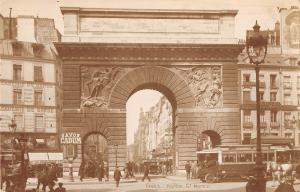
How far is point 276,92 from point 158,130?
49.7 m

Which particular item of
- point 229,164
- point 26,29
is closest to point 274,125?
point 229,164

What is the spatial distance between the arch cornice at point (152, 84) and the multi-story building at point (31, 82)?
148 inches

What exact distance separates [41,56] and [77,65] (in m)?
3.16

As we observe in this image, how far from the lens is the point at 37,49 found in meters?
36.0

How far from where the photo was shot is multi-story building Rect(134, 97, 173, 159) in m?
70.4

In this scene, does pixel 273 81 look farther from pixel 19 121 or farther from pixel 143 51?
pixel 19 121

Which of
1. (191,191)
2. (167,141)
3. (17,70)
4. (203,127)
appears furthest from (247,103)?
(167,141)

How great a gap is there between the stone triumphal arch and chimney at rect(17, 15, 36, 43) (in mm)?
3074

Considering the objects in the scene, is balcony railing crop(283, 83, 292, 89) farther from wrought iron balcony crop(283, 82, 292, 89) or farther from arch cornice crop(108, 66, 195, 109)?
arch cornice crop(108, 66, 195, 109)

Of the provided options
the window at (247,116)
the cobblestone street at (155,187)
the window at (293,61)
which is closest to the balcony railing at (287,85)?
the window at (293,61)

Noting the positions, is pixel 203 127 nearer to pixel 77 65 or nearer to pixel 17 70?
pixel 77 65

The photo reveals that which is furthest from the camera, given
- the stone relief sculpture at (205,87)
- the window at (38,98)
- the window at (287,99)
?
the window at (287,99)

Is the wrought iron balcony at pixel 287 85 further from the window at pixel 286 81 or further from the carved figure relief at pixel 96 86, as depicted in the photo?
the carved figure relief at pixel 96 86

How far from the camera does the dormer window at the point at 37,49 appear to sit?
3509cm
